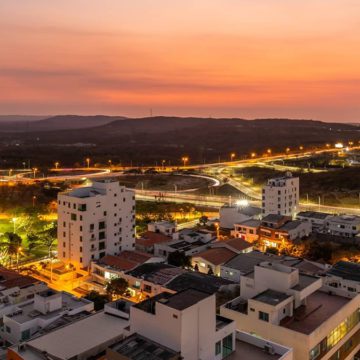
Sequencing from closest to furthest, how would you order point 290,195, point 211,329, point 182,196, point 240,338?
1. point 211,329
2. point 240,338
3. point 290,195
4. point 182,196

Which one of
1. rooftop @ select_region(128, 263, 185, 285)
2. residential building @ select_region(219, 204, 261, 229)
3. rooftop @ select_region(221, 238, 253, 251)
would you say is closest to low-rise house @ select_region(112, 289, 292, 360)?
rooftop @ select_region(128, 263, 185, 285)

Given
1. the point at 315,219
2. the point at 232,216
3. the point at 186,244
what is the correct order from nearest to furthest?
the point at 186,244 < the point at 315,219 < the point at 232,216

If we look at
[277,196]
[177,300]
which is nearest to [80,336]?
[177,300]

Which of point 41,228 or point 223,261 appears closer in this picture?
point 223,261


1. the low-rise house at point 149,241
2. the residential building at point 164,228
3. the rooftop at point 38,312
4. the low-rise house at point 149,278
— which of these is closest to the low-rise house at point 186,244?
the low-rise house at point 149,241

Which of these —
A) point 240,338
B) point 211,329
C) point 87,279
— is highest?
point 211,329

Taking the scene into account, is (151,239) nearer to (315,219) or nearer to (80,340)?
(315,219)

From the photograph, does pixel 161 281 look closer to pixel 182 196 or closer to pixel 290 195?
pixel 290 195

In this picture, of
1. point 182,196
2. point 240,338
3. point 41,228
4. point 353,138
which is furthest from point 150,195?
point 353,138
